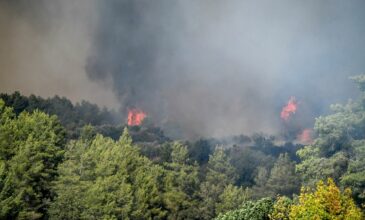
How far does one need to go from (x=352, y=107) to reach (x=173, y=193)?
42.8 metres

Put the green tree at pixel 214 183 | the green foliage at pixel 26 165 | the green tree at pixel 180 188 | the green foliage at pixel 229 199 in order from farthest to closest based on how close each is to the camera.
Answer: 1. the green foliage at pixel 229 199
2. the green tree at pixel 214 183
3. the green tree at pixel 180 188
4. the green foliage at pixel 26 165

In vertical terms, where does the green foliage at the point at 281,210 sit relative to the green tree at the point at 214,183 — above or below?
below

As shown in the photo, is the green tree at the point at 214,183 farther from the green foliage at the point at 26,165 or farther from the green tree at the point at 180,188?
the green foliage at the point at 26,165

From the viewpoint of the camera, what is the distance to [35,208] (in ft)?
174

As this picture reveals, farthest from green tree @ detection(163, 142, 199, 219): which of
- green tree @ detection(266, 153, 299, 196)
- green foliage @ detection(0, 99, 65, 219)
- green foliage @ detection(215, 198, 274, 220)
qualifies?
green foliage @ detection(215, 198, 274, 220)

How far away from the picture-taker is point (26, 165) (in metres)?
52.0

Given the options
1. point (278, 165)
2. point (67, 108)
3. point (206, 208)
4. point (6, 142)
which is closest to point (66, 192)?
point (6, 142)

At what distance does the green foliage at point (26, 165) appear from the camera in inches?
1772

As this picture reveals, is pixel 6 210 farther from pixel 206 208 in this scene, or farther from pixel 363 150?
pixel 206 208

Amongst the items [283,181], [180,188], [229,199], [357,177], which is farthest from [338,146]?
[283,181]

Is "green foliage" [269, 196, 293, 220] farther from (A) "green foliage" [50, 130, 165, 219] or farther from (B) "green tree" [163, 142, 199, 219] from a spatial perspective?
(B) "green tree" [163, 142, 199, 219]

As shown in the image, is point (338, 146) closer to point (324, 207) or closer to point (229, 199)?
point (324, 207)

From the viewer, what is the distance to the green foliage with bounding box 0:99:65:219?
1772 inches

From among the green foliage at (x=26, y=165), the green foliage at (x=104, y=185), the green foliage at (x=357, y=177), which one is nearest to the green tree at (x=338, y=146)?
the green foliage at (x=357, y=177)
